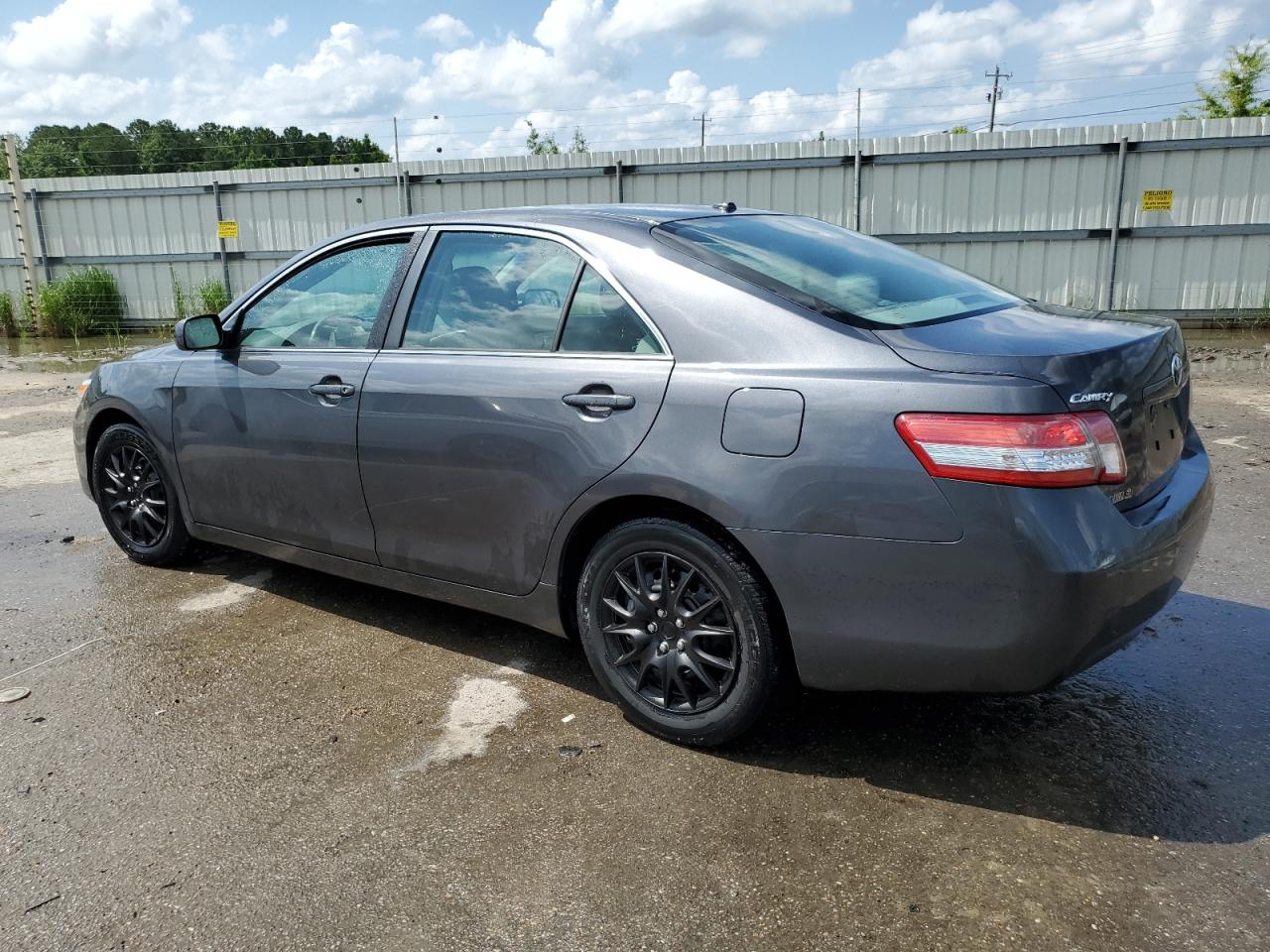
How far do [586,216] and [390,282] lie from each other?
86cm

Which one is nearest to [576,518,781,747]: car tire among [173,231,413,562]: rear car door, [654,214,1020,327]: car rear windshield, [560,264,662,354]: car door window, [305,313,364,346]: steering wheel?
[560,264,662,354]: car door window

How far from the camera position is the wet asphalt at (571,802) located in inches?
92.2

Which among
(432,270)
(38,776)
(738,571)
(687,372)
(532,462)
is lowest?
(38,776)

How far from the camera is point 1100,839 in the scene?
2.60 metres

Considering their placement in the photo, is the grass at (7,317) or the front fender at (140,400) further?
the grass at (7,317)

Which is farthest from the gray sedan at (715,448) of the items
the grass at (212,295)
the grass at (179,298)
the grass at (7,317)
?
the grass at (7,317)

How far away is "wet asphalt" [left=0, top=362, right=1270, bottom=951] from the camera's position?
2.34 metres

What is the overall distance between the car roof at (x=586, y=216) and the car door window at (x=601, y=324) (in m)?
0.21

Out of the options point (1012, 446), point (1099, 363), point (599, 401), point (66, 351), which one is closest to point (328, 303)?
point (599, 401)

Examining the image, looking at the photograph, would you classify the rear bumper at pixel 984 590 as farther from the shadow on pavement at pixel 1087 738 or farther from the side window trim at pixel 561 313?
the side window trim at pixel 561 313

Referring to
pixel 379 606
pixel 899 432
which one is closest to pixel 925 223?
pixel 379 606

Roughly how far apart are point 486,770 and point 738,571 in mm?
974

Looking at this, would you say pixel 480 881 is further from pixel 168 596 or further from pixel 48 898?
pixel 168 596

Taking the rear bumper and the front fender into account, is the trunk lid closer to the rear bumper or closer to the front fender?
the rear bumper
